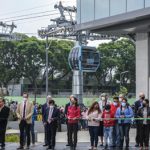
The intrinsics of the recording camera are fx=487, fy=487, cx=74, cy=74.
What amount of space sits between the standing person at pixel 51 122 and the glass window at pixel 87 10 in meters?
14.3

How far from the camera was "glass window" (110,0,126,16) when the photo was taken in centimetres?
2791

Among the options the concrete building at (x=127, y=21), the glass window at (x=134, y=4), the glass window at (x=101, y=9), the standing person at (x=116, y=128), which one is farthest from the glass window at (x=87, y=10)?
the standing person at (x=116, y=128)

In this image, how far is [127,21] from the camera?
2784 cm

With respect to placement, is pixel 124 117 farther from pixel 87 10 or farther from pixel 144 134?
pixel 87 10

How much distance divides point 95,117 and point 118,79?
238 feet

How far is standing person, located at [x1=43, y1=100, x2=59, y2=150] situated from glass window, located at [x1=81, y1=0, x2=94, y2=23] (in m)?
14.3

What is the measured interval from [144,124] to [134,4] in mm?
12233

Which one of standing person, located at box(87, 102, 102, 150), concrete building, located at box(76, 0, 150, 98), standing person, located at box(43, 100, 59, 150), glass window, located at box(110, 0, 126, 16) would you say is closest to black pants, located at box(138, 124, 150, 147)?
standing person, located at box(87, 102, 102, 150)

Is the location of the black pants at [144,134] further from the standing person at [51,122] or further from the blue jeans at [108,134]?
the standing person at [51,122]

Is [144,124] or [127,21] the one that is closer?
[144,124]

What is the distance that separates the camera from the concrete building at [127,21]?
88.6 feet

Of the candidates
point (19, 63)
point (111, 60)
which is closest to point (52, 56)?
point (19, 63)

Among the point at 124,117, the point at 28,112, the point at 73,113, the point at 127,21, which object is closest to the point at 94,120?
the point at 73,113

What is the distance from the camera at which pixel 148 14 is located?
2572 centimetres
